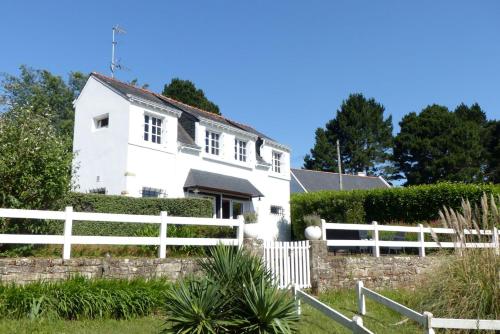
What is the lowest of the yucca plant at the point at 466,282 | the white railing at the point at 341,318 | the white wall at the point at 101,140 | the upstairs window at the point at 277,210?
the white railing at the point at 341,318

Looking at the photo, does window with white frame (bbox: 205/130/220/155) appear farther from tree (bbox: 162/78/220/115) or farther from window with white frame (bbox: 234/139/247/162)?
tree (bbox: 162/78/220/115)

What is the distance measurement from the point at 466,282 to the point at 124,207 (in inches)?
454

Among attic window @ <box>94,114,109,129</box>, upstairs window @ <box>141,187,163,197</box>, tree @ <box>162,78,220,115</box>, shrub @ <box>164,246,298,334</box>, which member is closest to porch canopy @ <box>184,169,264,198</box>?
upstairs window @ <box>141,187,163,197</box>

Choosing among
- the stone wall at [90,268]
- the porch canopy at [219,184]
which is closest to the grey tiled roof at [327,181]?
the porch canopy at [219,184]

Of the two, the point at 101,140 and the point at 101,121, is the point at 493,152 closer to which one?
the point at 101,121

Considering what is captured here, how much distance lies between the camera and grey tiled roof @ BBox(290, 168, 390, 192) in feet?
129

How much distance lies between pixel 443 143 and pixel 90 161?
33161 millimetres

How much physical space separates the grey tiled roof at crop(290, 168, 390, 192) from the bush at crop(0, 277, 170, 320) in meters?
31.1

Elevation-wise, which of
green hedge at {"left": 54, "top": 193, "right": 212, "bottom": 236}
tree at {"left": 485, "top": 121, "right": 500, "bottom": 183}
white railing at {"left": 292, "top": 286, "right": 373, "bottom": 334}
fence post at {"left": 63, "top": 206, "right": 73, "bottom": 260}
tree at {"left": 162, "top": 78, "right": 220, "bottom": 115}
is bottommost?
white railing at {"left": 292, "top": 286, "right": 373, "bottom": 334}

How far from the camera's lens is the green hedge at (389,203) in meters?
18.1

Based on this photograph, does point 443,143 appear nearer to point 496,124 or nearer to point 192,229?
point 496,124

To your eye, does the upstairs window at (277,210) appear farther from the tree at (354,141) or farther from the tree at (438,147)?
the tree at (354,141)

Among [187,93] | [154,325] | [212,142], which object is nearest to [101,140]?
[212,142]

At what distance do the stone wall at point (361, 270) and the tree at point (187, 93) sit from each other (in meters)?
32.4
